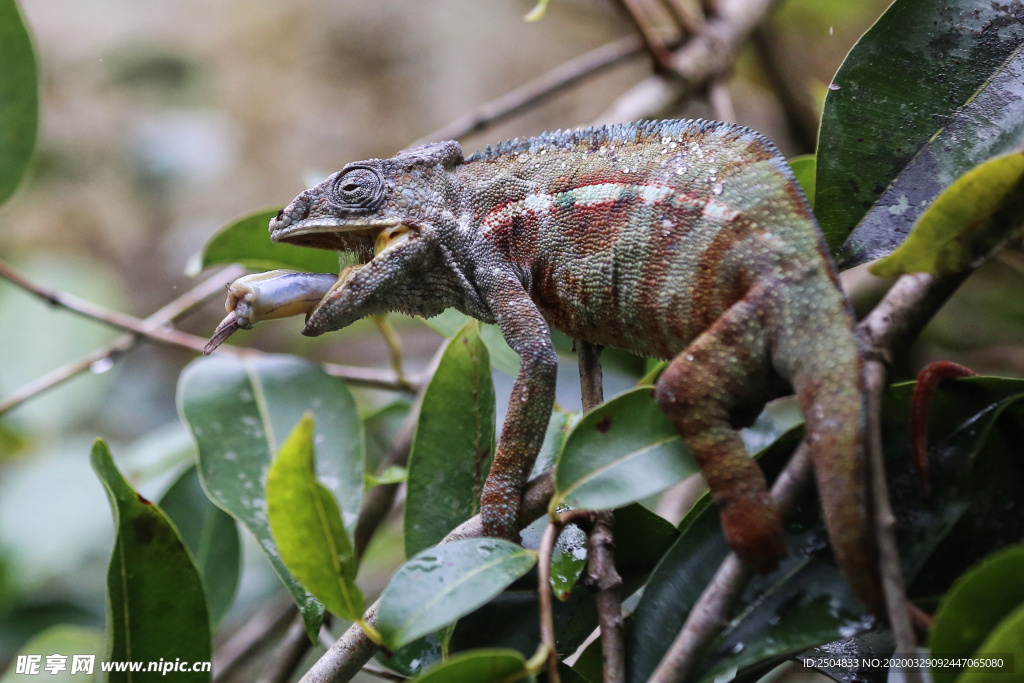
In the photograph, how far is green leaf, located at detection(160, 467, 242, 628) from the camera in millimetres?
1854

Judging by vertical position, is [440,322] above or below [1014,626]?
above

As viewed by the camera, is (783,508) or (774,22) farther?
(774,22)

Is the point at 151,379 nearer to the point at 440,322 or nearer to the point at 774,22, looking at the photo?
the point at 440,322

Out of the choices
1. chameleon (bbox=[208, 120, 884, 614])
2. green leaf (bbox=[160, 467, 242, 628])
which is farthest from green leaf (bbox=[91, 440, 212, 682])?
green leaf (bbox=[160, 467, 242, 628])

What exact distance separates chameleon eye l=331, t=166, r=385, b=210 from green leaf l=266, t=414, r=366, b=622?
1.95 ft

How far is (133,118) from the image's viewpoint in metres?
5.49

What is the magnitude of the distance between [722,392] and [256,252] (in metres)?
1.38

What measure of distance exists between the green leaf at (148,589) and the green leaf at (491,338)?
2.25 feet

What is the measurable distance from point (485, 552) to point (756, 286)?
520 mm

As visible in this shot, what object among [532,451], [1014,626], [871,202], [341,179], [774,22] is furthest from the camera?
[774,22]

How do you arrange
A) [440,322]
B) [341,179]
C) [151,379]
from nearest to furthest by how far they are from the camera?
[341,179]
[440,322]
[151,379]

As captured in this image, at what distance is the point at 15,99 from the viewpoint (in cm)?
176

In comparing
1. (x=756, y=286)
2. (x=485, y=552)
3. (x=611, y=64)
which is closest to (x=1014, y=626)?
(x=756, y=286)

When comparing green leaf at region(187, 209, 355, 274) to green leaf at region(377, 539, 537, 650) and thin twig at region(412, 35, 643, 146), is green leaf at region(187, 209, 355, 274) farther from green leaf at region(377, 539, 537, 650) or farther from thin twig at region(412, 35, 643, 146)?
green leaf at region(377, 539, 537, 650)
